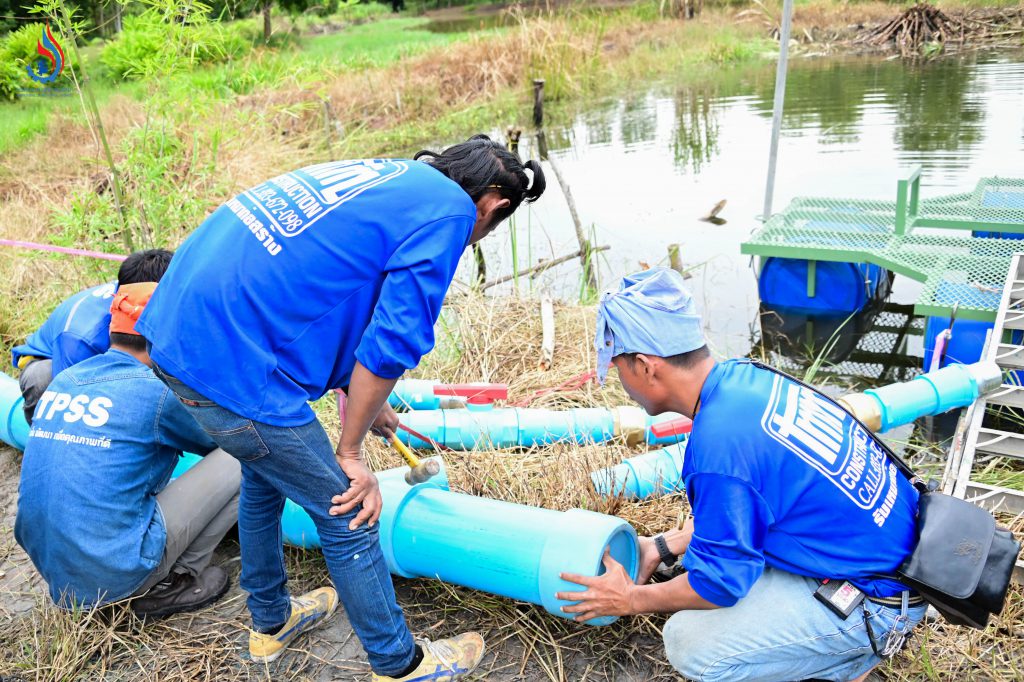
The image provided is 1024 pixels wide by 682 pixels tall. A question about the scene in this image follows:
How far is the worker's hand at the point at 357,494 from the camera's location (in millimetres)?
2146

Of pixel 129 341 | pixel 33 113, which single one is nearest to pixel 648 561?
pixel 129 341

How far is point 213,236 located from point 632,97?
14341mm

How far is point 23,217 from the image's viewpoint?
735cm

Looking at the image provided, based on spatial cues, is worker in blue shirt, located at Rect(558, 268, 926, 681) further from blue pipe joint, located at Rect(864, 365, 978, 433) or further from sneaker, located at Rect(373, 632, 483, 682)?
blue pipe joint, located at Rect(864, 365, 978, 433)

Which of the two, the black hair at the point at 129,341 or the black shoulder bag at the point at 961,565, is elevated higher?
the black hair at the point at 129,341

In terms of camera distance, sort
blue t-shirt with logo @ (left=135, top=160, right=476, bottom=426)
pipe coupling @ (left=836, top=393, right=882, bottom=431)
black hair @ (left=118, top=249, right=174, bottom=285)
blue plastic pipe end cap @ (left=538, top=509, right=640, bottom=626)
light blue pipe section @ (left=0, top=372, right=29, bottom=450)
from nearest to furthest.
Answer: blue t-shirt with logo @ (left=135, top=160, right=476, bottom=426) < blue plastic pipe end cap @ (left=538, top=509, right=640, bottom=626) < black hair @ (left=118, top=249, right=174, bottom=285) < pipe coupling @ (left=836, top=393, right=882, bottom=431) < light blue pipe section @ (left=0, top=372, right=29, bottom=450)

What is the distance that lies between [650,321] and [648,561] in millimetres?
945

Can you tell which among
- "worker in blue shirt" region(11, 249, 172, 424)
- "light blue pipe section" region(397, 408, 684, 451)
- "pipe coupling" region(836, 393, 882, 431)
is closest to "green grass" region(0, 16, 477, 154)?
"worker in blue shirt" region(11, 249, 172, 424)

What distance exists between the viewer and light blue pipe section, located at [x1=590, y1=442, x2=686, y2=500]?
306 cm

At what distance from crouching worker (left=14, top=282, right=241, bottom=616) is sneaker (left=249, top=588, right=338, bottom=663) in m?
0.44

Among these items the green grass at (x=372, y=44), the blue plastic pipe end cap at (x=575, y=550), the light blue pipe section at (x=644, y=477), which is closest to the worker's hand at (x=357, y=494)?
the blue plastic pipe end cap at (x=575, y=550)

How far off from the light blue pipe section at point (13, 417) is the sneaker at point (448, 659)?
Result: 259 centimetres

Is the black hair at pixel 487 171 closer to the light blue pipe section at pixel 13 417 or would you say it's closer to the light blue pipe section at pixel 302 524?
the light blue pipe section at pixel 302 524

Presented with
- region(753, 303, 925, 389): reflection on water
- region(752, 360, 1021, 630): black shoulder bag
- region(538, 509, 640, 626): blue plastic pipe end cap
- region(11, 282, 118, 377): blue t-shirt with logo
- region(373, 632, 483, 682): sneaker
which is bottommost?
region(753, 303, 925, 389): reflection on water
